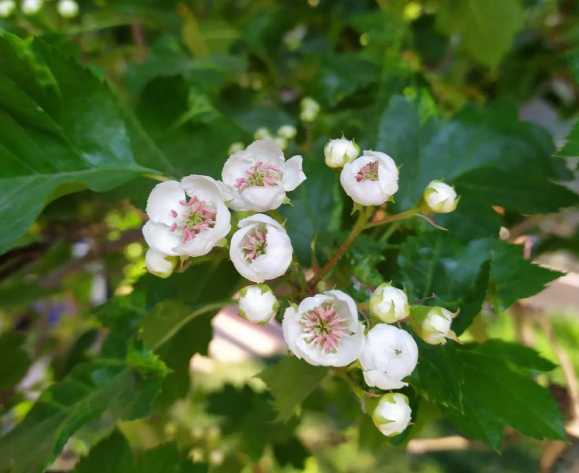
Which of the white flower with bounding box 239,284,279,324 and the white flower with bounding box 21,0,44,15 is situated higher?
the white flower with bounding box 21,0,44,15

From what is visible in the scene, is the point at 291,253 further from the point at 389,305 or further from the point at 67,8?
the point at 67,8

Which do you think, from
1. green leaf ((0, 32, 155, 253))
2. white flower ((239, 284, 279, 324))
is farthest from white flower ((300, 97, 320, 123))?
white flower ((239, 284, 279, 324))

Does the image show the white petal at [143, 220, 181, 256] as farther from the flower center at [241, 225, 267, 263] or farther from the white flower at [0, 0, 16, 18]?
the white flower at [0, 0, 16, 18]

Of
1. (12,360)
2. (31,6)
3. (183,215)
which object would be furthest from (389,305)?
(31,6)

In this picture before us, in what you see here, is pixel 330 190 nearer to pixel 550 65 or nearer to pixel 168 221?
pixel 168 221

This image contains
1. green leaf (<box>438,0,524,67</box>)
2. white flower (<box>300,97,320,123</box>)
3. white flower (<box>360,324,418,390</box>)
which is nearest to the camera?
white flower (<box>360,324,418,390</box>)

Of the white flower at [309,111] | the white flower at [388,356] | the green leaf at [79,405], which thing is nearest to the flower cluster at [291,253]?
the white flower at [388,356]

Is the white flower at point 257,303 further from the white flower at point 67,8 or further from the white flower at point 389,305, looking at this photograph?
the white flower at point 67,8
